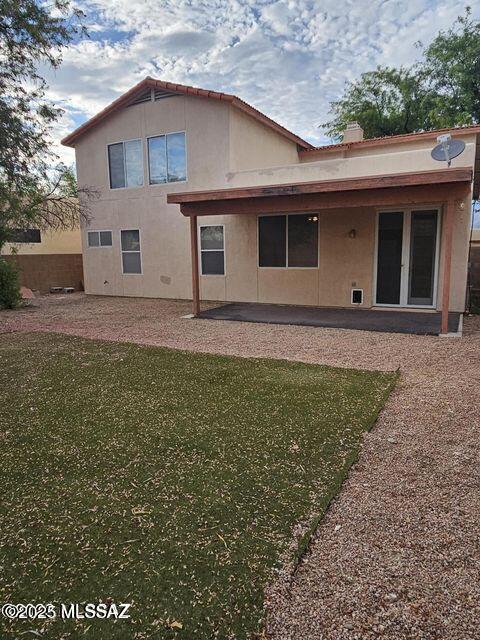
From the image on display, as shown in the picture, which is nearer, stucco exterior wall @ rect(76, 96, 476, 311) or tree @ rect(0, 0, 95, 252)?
tree @ rect(0, 0, 95, 252)

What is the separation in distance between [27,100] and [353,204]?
23.1 ft

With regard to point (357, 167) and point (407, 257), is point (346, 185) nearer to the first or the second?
point (357, 167)

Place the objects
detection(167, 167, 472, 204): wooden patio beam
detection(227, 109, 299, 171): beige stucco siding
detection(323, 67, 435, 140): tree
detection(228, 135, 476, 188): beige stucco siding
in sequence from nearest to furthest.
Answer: detection(167, 167, 472, 204): wooden patio beam, detection(228, 135, 476, 188): beige stucco siding, detection(227, 109, 299, 171): beige stucco siding, detection(323, 67, 435, 140): tree

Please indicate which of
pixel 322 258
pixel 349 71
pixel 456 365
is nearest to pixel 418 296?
pixel 322 258

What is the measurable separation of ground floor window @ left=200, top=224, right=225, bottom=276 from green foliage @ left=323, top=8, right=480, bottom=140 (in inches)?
531

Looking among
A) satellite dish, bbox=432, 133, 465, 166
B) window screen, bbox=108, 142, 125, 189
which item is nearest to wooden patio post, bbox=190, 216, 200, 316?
satellite dish, bbox=432, 133, 465, 166

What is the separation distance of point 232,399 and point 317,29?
13.7 m

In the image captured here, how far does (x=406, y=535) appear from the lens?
7.67 feet

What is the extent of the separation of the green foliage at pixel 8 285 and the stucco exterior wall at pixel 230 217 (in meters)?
3.18

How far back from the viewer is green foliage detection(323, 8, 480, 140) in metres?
19.4

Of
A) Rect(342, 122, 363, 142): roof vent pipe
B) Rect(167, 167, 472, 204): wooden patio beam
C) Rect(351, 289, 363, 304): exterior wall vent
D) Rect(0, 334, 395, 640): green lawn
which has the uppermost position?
Rect(342, 122, 363, 142): roof vent pipe

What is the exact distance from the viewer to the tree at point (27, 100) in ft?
23.5

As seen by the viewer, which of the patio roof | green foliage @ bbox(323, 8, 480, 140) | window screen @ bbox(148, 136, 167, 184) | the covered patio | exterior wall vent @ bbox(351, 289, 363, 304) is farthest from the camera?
green foliage @ bbox(323, 8, 480, 140)

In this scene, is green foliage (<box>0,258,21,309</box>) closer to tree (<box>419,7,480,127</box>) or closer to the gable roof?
the gable roof
